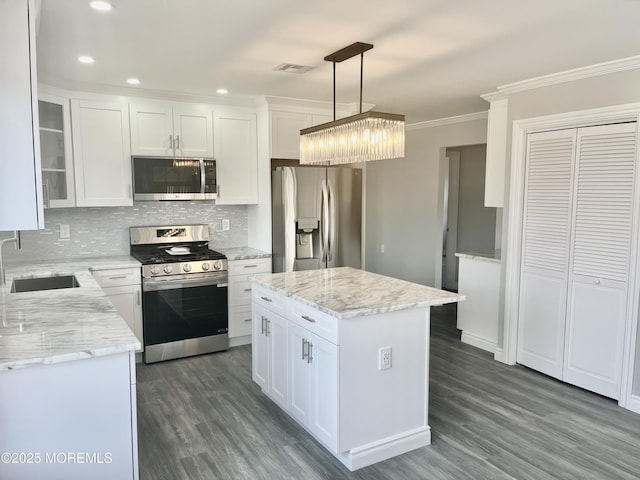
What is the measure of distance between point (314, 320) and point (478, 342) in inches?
101

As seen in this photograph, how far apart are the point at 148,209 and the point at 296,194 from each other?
1.50m

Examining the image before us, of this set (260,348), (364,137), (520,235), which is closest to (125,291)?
(260,348)

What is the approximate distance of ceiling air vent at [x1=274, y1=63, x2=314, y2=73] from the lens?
3.41m

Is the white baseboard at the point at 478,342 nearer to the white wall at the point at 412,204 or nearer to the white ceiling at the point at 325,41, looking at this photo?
the white wall at the point at 412,204

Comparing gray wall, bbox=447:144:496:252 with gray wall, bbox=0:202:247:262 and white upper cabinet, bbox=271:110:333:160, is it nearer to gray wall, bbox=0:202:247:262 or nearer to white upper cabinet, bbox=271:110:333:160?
white upper cabinet, bbox=271:110:333:160

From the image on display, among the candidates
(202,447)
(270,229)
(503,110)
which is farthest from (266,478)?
(503,110)

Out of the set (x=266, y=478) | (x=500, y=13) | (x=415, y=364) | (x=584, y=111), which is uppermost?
(x=500, y=13)

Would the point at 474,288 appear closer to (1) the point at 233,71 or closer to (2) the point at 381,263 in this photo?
(2) the point at 381,263

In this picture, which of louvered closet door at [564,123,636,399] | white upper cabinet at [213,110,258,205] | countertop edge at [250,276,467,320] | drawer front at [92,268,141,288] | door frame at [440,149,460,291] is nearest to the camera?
countertop edge at [250,276,467,320]

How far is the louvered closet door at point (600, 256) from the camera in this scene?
334 centimetres

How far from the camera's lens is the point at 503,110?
428 centimetres

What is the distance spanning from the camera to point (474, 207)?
6926mm

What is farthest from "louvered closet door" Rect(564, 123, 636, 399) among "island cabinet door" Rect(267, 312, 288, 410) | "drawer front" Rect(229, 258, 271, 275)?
"drawer front" Rect(229, 258, 271, 275)

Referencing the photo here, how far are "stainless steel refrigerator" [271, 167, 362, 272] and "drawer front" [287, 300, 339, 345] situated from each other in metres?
1.76
